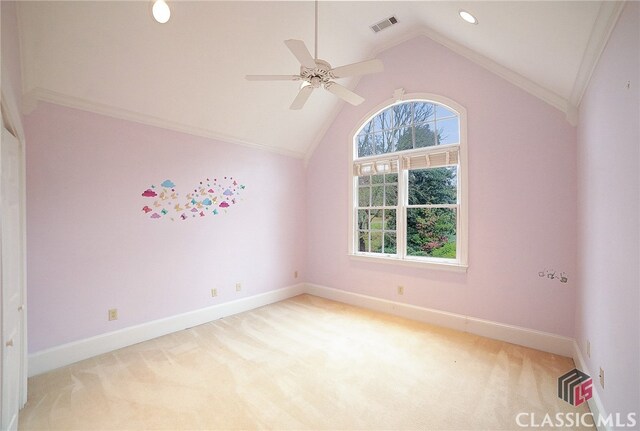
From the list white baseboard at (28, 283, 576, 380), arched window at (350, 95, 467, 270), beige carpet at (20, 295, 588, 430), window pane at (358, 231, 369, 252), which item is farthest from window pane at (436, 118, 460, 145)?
beige carpet at (20, 295, 588, 430)

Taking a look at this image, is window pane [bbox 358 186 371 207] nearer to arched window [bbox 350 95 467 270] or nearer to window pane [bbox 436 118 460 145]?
arched window [bbox 350 95 467 270]

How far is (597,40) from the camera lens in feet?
5.91

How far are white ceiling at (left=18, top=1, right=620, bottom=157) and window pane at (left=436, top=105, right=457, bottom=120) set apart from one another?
23.9 inches

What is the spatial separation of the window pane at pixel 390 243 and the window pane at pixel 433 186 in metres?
0.57

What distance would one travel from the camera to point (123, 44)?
8.43 ft

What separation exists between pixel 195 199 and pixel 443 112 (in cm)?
349

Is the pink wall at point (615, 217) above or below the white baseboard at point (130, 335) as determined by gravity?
above

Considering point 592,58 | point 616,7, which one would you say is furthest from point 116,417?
point 592,58

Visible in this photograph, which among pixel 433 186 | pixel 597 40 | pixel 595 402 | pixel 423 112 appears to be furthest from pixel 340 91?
pixel 595 402

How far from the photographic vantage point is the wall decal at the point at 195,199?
10.9 feet

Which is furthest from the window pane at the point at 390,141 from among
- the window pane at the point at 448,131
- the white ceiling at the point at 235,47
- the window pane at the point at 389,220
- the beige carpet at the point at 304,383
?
the beige carpet at the point at 304,383

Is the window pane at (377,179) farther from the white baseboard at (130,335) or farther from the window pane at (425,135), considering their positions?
the white baseboard at (130,335)

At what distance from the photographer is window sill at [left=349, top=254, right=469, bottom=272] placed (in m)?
3.45

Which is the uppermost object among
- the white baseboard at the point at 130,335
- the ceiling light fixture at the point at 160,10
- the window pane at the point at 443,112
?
the ceiling light fixture at the point at 160,10
